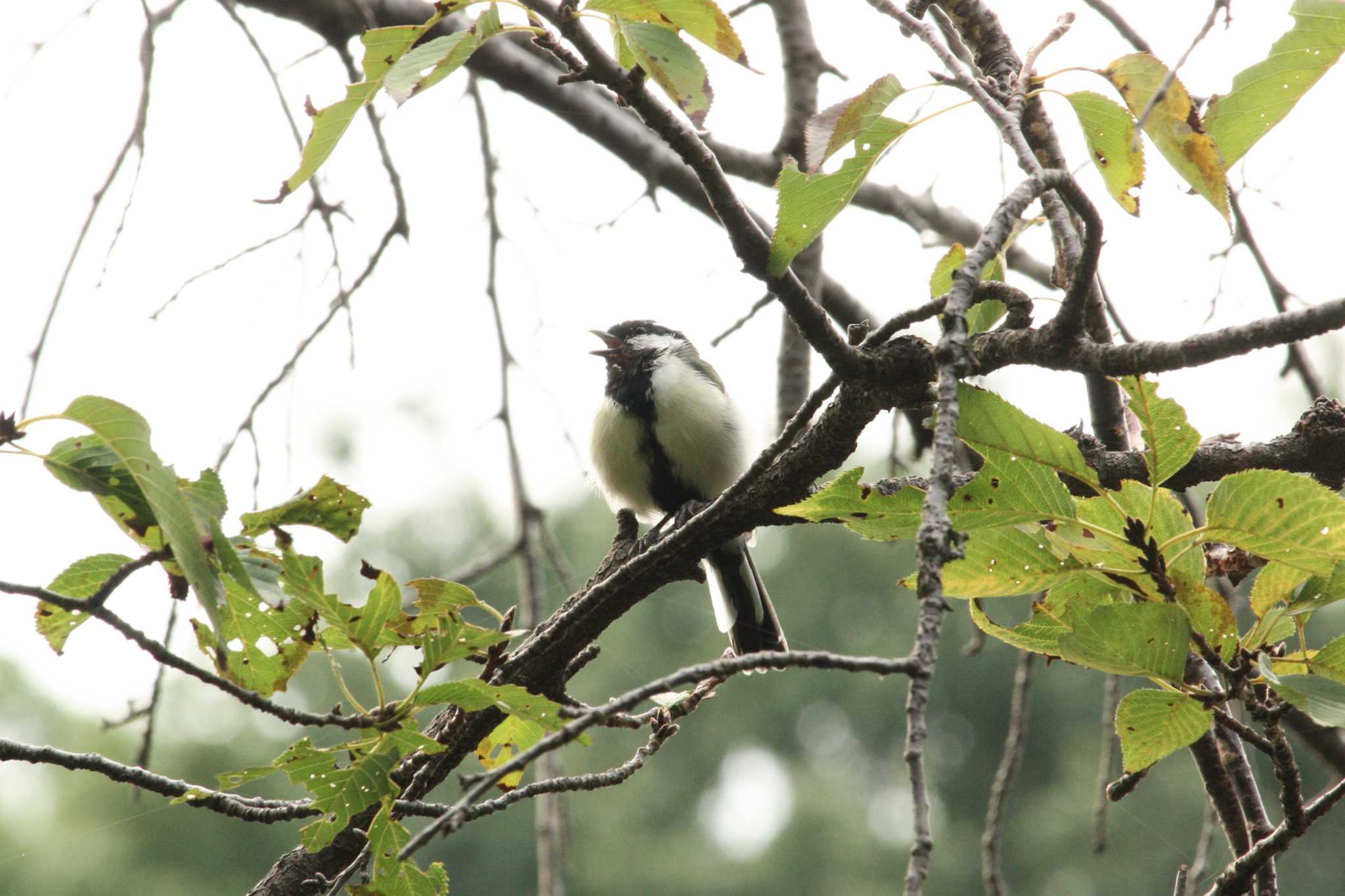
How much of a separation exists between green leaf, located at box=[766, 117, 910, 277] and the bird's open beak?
12.4 feet

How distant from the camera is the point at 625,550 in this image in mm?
3291

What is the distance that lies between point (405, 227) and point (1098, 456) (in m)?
2.68

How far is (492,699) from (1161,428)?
1142mm

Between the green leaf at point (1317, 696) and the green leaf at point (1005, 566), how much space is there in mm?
319

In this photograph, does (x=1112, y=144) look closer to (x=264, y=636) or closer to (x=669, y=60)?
(x=669, y=60)

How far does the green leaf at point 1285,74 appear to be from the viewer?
151cm

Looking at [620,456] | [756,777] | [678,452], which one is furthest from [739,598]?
[756,777]

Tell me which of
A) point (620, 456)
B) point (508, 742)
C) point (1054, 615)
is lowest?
point (1054, 615)

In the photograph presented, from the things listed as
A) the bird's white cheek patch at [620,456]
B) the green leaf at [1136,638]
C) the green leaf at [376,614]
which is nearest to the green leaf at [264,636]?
the green leaf at [376,614]

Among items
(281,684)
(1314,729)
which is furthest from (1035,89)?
(1314,729)

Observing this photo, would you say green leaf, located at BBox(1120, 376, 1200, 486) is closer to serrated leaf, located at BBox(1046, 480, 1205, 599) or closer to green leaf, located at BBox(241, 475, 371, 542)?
serrated leaf, located at BBox(1046, 480, 1205, 599)

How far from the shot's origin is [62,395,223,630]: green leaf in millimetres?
1429

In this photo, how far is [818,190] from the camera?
66.7 inches

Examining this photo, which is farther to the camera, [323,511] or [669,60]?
[323,511]
